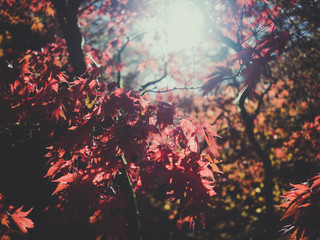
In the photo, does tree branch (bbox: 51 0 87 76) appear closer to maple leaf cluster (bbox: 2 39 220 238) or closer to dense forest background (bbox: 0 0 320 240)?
dense forest background (bbox: 0 0 320 240)

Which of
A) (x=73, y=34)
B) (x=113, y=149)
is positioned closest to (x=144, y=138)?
(x=113, y=149)

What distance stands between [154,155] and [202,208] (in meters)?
0.77

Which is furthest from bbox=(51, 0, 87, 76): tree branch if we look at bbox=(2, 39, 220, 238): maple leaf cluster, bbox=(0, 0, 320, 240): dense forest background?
bbox=(2, 39, 220, 238): maple leaf cluster

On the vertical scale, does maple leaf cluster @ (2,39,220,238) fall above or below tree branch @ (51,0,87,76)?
below

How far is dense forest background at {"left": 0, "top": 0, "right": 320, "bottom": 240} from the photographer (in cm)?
191

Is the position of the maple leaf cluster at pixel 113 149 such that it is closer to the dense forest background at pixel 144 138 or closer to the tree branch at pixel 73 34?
the dense forest background at pixel 144 138

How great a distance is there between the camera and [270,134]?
242 inches

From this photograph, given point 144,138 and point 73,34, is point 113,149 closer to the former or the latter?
point 144,138

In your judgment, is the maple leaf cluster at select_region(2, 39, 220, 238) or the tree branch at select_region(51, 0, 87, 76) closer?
the maple leaf cluster at select_region(2, 39, 220, 238)

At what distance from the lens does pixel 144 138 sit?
1867 mm

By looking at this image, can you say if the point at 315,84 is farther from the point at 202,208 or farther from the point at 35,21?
the point at 35,21

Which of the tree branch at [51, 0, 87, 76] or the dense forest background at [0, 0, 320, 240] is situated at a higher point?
the tree branch at [51, 0, 87, 76]

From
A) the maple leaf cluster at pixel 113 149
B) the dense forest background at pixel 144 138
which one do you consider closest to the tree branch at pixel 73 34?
the dense forest background at pixel 144 138

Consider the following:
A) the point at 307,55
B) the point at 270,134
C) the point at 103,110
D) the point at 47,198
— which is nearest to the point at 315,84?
the point at 307,55
